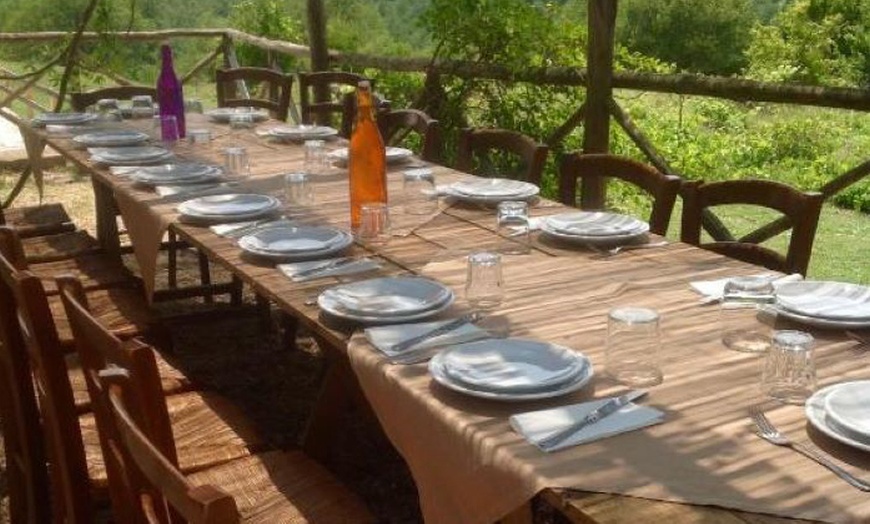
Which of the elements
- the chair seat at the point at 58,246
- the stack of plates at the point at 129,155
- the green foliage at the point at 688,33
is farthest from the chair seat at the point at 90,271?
the green foliage at the point at 688,33

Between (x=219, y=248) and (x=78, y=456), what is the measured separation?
2.01ft

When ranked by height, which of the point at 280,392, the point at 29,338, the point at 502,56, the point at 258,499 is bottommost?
the point at 280,392

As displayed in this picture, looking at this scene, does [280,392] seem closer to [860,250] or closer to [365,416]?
[365,416]

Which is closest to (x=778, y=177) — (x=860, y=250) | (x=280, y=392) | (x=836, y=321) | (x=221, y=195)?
(x=860, y=250)

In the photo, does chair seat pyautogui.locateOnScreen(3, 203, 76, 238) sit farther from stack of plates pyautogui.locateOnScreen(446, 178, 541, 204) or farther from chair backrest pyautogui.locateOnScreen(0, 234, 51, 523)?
stack of plates pyautogui.locateOnScreen(446, 178, 541, 204)

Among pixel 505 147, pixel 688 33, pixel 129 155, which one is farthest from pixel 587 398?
pixel 688 33

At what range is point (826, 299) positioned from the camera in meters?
1.92

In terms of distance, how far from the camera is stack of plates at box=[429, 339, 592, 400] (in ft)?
5.15

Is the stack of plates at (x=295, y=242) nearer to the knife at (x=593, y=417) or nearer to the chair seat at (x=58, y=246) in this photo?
the knife at (x=593, y=417)

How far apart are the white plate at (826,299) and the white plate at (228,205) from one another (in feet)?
4.34

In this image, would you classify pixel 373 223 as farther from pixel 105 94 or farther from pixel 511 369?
pixel 105 94

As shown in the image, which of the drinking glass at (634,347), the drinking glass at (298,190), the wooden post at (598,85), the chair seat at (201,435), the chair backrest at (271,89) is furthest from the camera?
the chair backrest at (271,89)

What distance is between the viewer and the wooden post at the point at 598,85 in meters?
4.23

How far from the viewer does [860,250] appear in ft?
18.2
